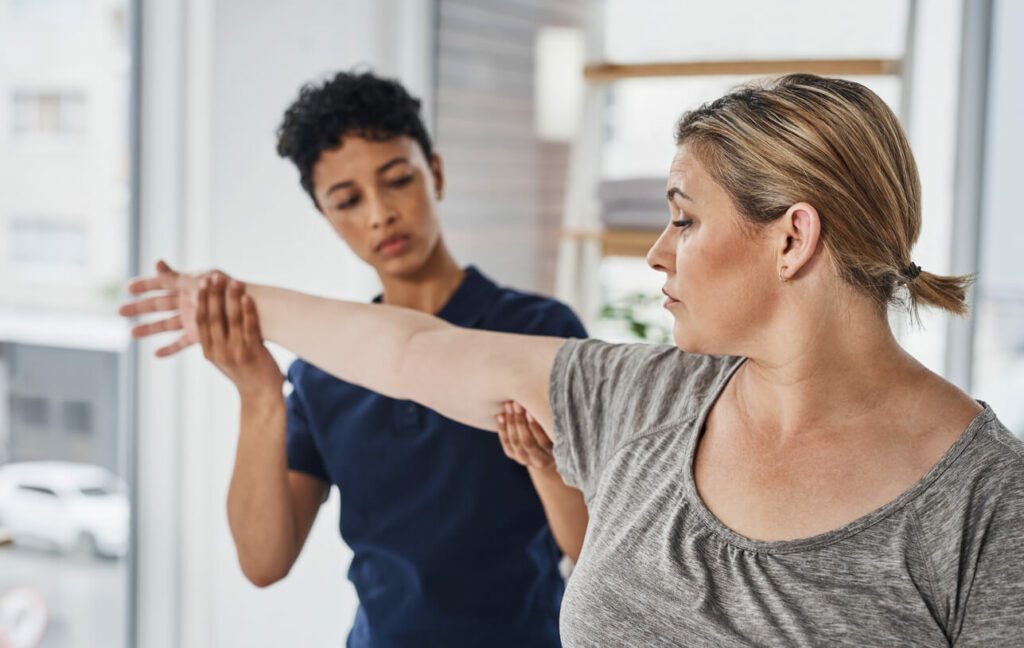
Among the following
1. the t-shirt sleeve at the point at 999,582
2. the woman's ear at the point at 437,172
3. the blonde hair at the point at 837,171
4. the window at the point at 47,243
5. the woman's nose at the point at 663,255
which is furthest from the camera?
the window at the point at 47,243

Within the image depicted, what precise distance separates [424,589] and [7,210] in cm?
112

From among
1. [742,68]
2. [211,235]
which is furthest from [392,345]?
[742,68]

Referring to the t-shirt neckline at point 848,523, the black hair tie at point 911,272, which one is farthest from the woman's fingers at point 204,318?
the black hair tie at point 911,272

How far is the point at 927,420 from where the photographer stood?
1.02m

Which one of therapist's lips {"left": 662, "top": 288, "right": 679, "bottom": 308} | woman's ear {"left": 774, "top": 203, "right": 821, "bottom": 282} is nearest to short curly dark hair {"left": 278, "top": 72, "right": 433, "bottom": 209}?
therapist's lips {"left": 662, "top": 288, "right": 679, "bottom": 308}

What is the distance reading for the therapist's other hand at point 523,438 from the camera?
1.31 m

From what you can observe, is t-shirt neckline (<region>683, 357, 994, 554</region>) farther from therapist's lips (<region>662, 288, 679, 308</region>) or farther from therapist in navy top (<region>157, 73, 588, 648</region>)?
therapist in navy top (<region>157, 73, 588, 648</region>)

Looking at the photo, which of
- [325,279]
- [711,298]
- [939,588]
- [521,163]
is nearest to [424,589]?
[711,298]

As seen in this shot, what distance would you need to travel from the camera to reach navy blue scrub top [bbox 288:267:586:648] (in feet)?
4.77

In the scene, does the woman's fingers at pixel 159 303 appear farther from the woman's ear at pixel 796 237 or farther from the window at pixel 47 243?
the woman's ear at pixel 796 237

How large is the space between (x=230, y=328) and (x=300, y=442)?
214mm

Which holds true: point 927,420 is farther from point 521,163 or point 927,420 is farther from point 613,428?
point 521,163

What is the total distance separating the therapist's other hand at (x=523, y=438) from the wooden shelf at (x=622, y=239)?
1.61 m

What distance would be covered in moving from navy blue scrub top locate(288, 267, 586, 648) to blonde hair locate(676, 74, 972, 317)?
50cm
